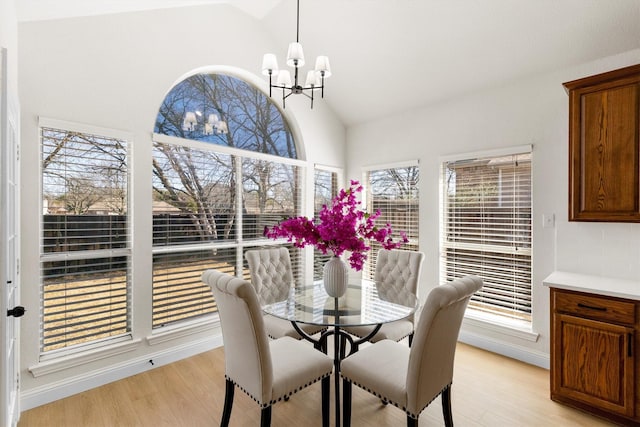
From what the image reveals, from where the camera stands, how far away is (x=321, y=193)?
4430mm

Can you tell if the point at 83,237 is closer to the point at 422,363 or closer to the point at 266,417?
the point at 266,417

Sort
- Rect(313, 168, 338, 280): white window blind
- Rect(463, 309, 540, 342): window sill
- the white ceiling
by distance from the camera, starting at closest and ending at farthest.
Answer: the white ceiling, Rect(463, 309, 540, 342): window sill, Rect(313, 168, 338, 280): white window blind

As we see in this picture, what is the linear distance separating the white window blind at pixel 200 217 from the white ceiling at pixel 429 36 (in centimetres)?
133

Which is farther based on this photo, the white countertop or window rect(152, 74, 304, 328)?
window rect(152, 74, 304, 328)

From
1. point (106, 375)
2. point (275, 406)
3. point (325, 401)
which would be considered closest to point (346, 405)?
point (325, 401)

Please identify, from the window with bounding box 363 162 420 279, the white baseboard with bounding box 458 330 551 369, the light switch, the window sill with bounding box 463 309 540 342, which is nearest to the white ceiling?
the window with bounding box 363 162 420 279

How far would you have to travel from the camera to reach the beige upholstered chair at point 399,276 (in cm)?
258

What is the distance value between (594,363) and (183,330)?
330 centimetres

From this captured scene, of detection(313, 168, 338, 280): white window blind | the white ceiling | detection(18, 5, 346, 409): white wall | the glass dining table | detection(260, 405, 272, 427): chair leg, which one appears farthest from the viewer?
detection(313, 168, 338, 280): white window blind

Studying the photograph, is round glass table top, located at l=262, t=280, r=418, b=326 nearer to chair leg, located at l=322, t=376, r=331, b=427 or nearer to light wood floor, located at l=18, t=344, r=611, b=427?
chair leg, located at l=322, t=376, r=331, b=427

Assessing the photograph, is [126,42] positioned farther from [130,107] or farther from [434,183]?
[434,183]

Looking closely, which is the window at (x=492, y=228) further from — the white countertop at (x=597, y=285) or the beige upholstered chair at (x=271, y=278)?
the beige upholstered chair at (x=271, y=278)

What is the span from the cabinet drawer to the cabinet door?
0.04 metres

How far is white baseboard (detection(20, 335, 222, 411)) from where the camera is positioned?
2.33 metres
